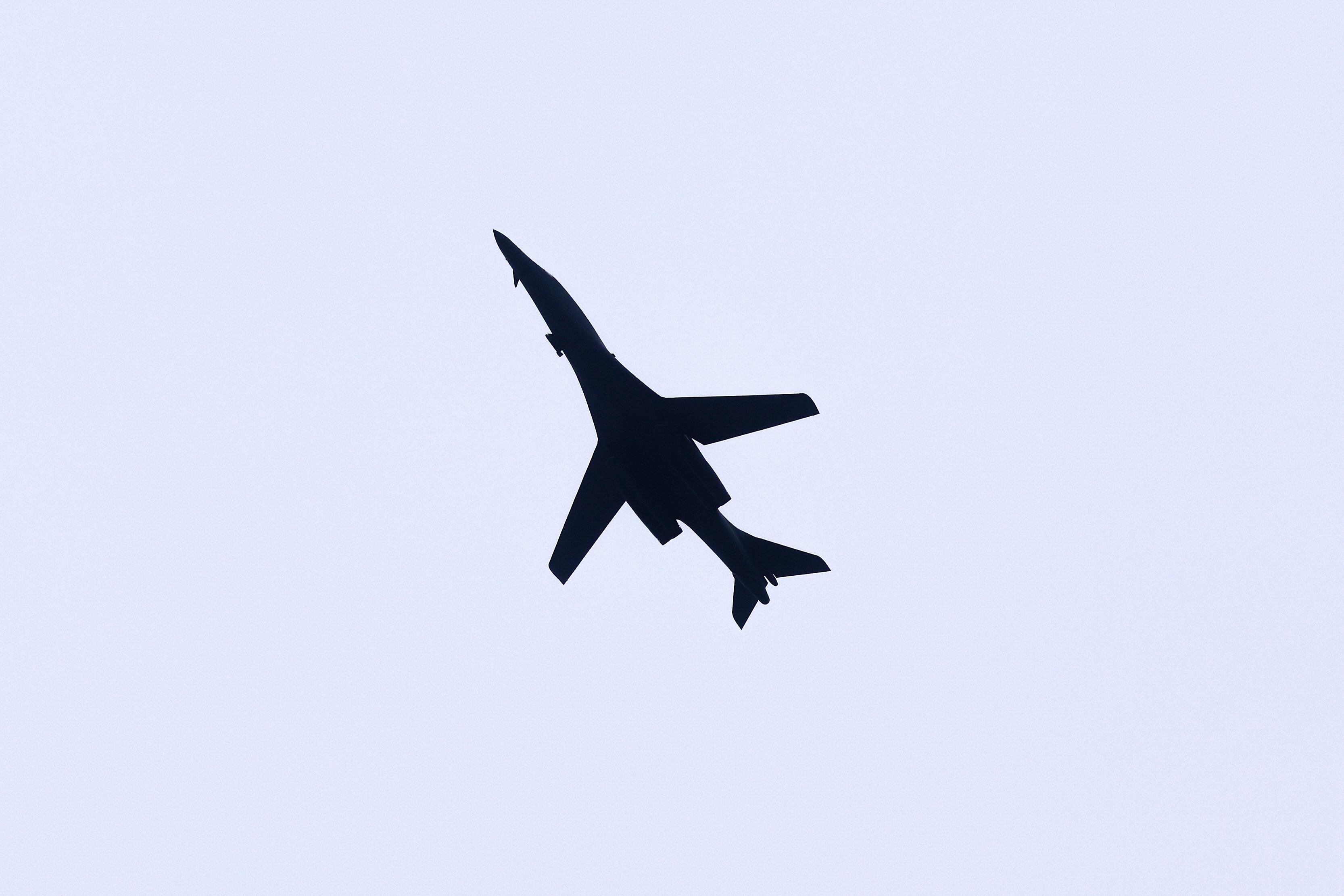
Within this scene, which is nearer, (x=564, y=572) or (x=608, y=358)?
(x=608, y=358)

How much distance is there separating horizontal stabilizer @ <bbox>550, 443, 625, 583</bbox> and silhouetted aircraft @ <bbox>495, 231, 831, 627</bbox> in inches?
90.0

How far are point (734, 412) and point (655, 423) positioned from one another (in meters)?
2.29

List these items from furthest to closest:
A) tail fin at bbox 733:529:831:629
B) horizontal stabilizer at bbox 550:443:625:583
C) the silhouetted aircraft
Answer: horizontal stabilizer at bbox 550:443:625:583 → tail fin at bbox 733:529:831:629 → the silhouetted aircraft

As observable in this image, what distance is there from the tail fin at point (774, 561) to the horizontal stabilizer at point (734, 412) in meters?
3.35

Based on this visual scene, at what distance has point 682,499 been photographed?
36.5 meters

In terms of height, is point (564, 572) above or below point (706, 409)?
below

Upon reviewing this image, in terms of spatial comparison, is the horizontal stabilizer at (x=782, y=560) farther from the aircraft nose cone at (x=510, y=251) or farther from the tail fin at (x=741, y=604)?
the aircraft nose cone at (x=510, y=251)

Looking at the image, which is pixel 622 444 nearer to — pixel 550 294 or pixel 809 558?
pixel 550 294

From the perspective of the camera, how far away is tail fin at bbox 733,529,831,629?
38312mm

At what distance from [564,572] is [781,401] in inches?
360

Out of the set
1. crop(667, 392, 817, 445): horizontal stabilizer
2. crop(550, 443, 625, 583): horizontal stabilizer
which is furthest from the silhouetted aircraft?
crop(550, 443, 625, 583): horizontal stabilizer

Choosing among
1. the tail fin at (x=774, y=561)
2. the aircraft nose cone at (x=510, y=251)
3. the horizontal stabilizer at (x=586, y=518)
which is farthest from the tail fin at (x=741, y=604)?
the aircraft nose cone at (x=510, y=251)

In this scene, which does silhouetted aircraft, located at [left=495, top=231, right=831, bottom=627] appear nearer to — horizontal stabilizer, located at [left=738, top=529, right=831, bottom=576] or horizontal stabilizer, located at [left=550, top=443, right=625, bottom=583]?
horizontal stabilizer, located at [left=738, top=529, right=831, bottom=576]

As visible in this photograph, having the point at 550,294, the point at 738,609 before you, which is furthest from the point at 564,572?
the point at 550,294
